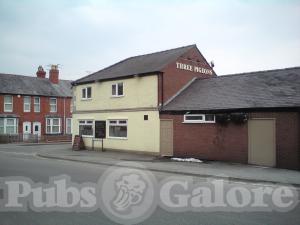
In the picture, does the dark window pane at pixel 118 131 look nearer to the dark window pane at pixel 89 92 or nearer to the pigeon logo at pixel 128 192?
the dark window pane at pixel 89 92

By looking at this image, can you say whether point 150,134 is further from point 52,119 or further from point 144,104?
point 52,119

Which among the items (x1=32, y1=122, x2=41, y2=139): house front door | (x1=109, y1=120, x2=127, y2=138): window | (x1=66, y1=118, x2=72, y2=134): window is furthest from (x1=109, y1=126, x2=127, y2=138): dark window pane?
(x1=66, y1=118, x2=72, y2=134): window

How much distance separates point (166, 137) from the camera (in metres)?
22.7

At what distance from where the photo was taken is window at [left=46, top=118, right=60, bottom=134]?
45428 millimetres

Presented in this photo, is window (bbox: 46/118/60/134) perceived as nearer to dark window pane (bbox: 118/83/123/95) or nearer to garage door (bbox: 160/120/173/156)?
dark window pane (bbox: 118/83/123/95)

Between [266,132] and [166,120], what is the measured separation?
6765 millimetres

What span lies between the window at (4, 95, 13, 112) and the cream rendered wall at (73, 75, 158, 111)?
15569 millimetres

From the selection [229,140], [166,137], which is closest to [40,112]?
[166,137]

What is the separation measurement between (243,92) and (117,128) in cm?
979

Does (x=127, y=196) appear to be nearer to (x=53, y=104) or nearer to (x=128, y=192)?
(x=128, y=192)

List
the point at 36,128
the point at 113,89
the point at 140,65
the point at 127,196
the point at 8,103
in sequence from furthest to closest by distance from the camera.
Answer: the point at 36,128
the point at 8,103
the point at 140,65
the point at 113,89
the point at 127,196

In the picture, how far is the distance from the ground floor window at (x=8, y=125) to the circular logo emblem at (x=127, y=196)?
101 ft

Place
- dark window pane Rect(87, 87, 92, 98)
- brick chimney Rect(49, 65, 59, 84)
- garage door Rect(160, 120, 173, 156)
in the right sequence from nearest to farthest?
garage door Rect(160, 120, 173, 156) → dark window pane Rect(87, 87, 92, 98) → brick chimney Rect(49, 65, 59, 84)

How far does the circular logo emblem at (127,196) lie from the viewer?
8.19m
